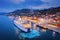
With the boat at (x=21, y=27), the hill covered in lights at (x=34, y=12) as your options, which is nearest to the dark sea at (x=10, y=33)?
the boat at (x=21, y=27)

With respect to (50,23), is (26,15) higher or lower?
higher

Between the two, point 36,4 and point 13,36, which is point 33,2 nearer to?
point 36,4

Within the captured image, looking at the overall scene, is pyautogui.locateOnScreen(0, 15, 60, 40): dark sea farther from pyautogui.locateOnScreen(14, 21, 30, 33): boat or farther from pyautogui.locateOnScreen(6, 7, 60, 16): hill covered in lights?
pyautogui.locateOnScreen(6, 7, 60, 16): hill covered in lights

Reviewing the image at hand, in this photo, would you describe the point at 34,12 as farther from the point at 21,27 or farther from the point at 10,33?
the point at 10,33

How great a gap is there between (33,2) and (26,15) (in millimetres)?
258

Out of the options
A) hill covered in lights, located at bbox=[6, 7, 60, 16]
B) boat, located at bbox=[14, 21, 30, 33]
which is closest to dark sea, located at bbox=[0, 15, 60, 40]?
boat, located at bbox=[14, 21, 30, 33]

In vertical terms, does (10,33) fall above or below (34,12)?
below

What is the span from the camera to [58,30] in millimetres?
2412

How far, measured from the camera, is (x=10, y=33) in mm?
2430

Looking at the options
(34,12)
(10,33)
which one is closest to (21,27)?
(10,33)

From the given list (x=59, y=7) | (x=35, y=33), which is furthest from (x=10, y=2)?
(x=59, y=7)

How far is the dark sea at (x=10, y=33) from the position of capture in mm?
2396

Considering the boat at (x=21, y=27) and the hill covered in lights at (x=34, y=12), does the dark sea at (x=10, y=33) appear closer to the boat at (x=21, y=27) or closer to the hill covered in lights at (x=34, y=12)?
the boat at (x=21, y=27)

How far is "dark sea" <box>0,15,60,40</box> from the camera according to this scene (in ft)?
7.86
